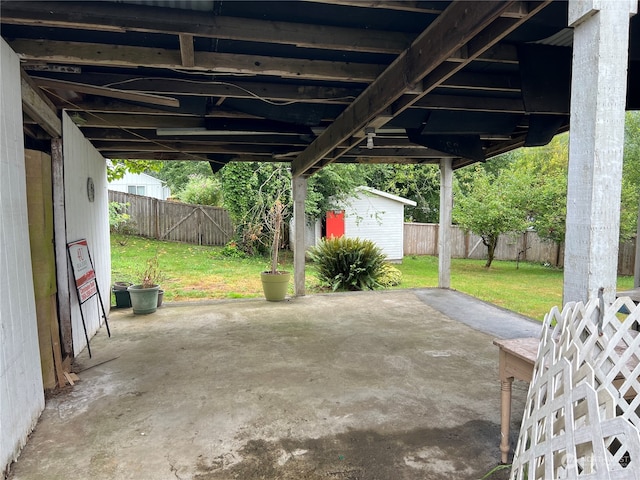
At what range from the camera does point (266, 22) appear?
8.11ft

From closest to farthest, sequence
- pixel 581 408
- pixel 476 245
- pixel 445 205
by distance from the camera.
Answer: pixel 581 408 < pixel 445 205 < pixel 476 245

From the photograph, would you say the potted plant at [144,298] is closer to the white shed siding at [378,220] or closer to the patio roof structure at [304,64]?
the patio roof structure at [304,64]

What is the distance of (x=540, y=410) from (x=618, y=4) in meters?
1.53

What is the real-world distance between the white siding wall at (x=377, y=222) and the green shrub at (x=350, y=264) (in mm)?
4073

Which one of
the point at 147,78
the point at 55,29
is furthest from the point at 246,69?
the point at 55,29

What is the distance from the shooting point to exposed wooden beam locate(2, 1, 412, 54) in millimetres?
2217

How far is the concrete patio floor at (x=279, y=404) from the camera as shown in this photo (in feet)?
7.48

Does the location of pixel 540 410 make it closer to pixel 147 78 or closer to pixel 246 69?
pixel 246 69

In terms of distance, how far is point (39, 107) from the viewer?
10.3 ft

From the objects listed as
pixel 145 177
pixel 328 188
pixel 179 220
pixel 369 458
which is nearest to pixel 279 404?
pixel 369 458

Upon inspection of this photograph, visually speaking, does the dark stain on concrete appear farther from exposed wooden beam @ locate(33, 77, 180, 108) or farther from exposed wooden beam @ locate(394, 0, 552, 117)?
exposed wooden beam @ locate(33, 77, 180, 108)

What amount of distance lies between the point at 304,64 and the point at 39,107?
209 cm

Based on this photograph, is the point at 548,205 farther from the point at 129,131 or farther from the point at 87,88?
the point at 87,88

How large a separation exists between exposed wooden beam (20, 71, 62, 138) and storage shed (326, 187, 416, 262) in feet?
29.4
